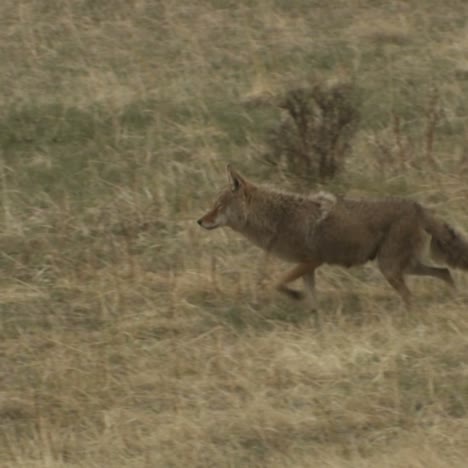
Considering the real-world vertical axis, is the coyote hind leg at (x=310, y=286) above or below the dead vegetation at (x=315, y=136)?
below

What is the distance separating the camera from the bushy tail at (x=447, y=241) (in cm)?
1008

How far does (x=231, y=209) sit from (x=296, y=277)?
76 cm

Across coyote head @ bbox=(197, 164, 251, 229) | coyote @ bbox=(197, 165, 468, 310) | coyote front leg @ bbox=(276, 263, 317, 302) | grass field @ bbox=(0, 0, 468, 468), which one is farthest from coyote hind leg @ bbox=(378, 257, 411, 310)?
coyote head @ bbox=(197, 164, 251, 229)

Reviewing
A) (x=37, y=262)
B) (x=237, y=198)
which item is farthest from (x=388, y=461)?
(x=37, y=262)

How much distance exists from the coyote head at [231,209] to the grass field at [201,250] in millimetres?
416

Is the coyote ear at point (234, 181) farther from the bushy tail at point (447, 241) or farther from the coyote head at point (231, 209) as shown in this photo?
the bushy tail at point (447, 241)

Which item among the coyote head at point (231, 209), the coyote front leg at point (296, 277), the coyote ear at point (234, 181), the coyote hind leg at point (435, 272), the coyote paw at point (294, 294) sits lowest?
the coyote paw at point (294, 294)

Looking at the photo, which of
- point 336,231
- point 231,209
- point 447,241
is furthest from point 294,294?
point 447,241

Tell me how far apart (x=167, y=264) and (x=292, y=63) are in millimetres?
4614

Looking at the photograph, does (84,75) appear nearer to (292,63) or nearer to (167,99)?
(167,99)

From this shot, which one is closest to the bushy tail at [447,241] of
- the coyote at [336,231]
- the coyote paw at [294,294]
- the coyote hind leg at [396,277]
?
the coyote at [336,231]

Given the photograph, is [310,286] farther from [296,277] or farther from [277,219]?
[277,219]

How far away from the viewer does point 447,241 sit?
10.1 metres

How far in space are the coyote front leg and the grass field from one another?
111 mm
